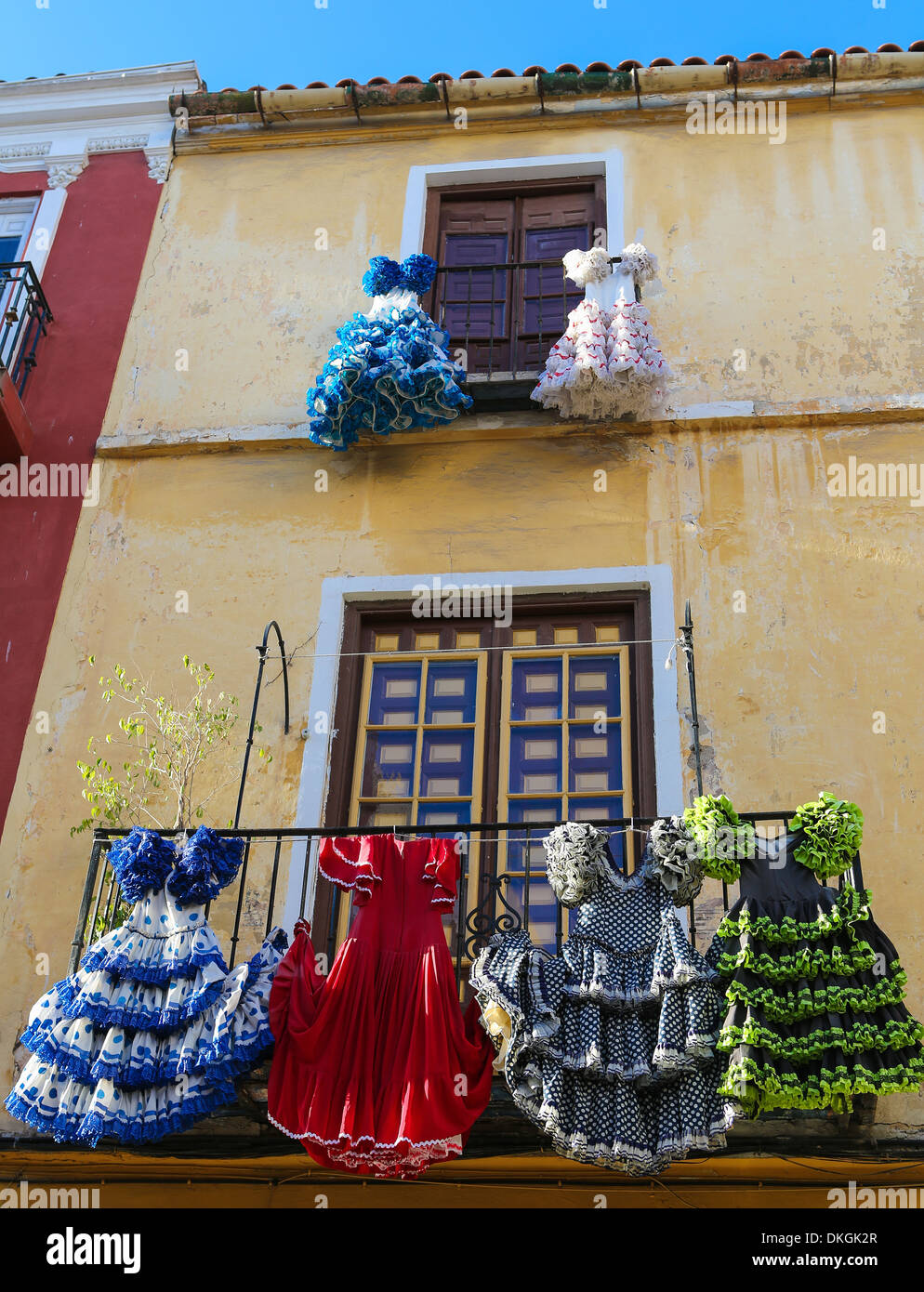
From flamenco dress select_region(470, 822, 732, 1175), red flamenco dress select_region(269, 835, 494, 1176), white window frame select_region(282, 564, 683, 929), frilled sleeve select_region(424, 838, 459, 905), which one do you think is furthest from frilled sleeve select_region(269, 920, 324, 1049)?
white window frame select_region(282, 564, 683, 929)

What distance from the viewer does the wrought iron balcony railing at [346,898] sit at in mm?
6148

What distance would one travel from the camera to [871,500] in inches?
291

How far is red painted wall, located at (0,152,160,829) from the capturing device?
7.59m

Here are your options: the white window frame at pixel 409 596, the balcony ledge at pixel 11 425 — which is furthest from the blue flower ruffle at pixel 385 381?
the balcony ledge at pixel 11 425

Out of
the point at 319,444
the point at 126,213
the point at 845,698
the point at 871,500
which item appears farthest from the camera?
the point at 126,213

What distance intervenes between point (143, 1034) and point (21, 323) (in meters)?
4.77

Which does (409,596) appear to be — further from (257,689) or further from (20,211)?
(20,211)

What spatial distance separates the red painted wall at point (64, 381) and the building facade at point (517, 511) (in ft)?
0.37

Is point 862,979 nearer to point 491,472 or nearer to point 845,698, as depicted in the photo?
point 845,698

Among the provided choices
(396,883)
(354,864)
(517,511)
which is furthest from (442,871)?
(517,511)

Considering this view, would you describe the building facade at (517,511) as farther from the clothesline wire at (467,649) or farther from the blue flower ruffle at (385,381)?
Answer: the blue flower ruffle at (385,381)

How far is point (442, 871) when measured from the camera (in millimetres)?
5844

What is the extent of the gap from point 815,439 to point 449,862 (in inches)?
127
